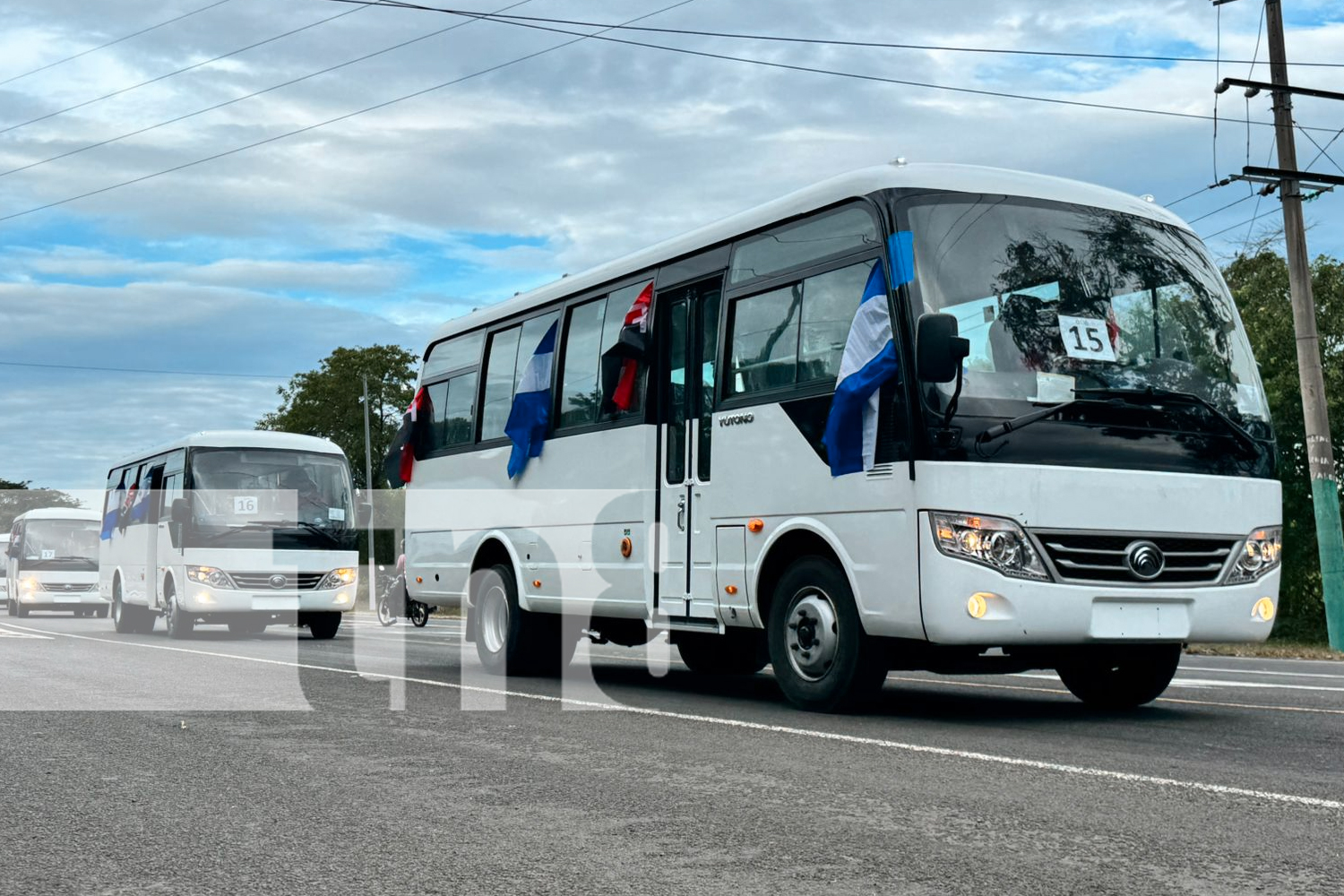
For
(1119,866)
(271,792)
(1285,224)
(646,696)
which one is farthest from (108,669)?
(1285,224)

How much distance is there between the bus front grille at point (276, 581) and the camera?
22.0 m

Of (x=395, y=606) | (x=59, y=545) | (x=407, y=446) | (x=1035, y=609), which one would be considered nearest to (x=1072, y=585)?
(x=1035, y=609)

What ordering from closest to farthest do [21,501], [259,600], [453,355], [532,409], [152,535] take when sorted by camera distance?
[532,409] → [453,355] → [259,600] → [152,535] → [21,501]

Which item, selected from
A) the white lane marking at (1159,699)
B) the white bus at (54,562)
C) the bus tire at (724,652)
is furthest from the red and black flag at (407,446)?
the white bus at (54,562)

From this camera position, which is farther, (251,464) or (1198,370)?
(251,464)

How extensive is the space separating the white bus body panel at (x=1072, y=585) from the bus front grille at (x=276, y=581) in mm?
15564

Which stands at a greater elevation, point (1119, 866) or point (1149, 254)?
point (1149, 254)

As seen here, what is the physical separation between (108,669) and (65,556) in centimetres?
2902

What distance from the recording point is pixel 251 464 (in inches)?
896

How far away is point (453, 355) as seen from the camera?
49.6ft

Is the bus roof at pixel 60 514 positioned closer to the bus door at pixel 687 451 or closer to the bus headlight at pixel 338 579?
the bus headlight at pixel 338 579

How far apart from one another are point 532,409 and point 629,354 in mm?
1915

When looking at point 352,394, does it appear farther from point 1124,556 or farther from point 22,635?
point 1124,556

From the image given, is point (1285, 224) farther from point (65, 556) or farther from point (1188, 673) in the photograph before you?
point (65, 556)
